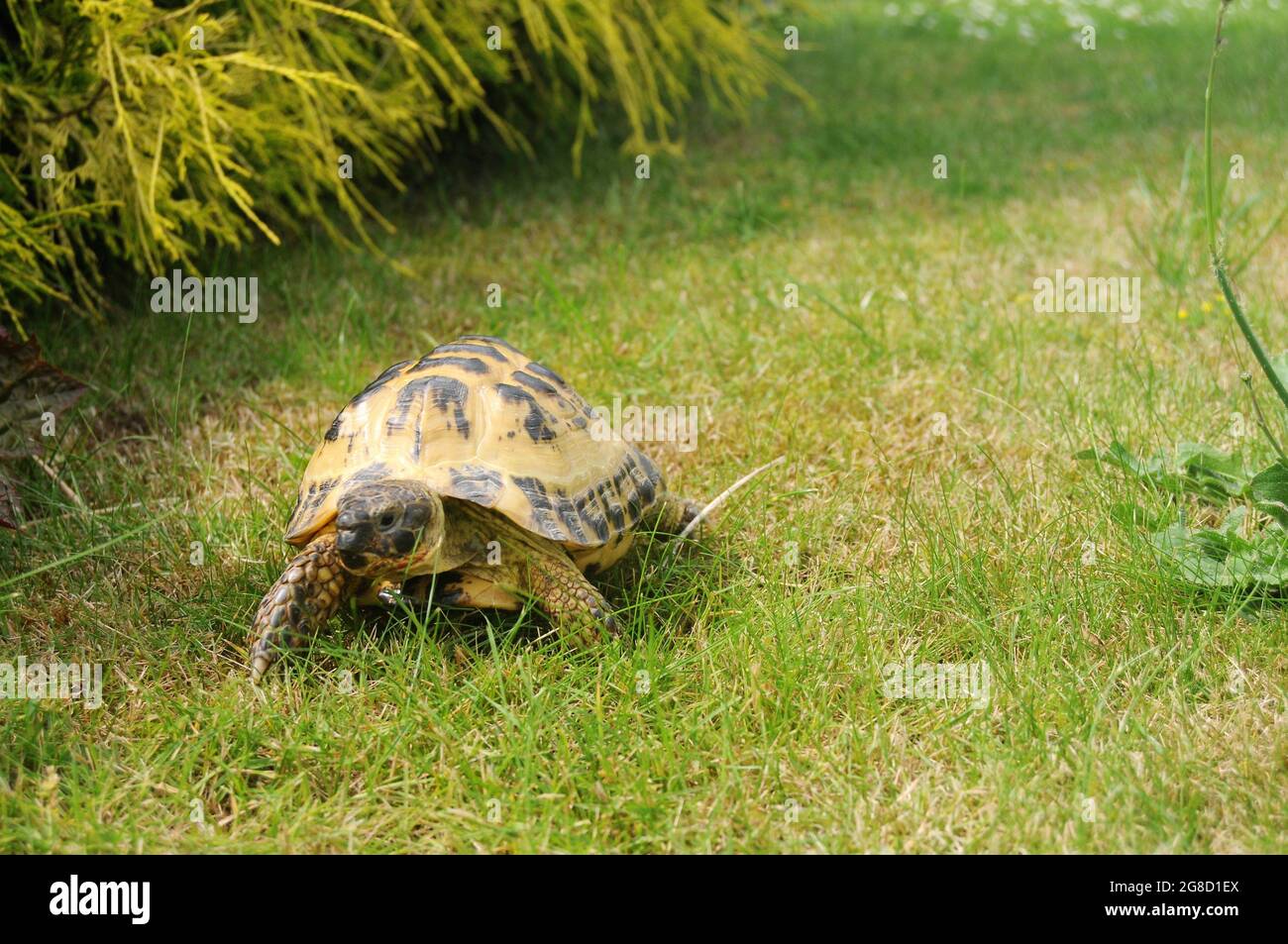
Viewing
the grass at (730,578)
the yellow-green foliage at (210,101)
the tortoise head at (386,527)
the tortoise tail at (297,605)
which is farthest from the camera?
the yellow-green foliage at (210,101)

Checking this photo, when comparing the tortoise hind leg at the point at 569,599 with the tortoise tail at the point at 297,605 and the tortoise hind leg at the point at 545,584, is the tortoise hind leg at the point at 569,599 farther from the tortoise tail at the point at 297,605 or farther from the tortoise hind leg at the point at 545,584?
the tortoise tail at the point at 297,605

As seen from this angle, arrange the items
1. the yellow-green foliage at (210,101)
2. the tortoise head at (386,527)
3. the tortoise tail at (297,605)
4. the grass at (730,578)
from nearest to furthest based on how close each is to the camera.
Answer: the grass at (730,578) < the tortoise head at (386,527) < the tortoise tail at (297,605) < the yellow-green foliage at (210,101)

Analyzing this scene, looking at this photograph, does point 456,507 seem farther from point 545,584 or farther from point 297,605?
point 297,605

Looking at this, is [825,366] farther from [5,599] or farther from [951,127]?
[951,127]

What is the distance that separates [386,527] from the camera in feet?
8.86

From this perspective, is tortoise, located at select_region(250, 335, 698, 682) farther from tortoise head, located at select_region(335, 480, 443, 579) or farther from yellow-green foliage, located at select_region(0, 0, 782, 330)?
yellow-green foliage, located at select_region(0, 0, 782, 330)

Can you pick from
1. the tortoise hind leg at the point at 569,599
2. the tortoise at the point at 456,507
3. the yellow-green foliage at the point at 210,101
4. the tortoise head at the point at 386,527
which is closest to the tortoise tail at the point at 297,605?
the tortoise at the point at 456,507

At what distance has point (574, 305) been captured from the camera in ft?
15.9

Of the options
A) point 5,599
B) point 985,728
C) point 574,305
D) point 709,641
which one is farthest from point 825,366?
point 5,599

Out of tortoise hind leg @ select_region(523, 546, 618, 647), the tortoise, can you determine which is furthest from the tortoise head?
tortoise hind leg @ select_region(523, 546, 618, 647)

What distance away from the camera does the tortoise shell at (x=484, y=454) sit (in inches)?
→ 114

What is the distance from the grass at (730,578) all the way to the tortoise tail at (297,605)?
0.22 feet

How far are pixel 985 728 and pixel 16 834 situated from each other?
1.98 m

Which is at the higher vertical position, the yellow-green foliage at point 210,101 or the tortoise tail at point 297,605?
the yellow-green foliage at point 210,101
